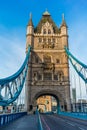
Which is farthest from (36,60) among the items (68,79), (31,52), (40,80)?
(68,79)

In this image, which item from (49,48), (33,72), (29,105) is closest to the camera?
(29,105)

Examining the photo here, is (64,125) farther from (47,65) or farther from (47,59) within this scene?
(47,59)

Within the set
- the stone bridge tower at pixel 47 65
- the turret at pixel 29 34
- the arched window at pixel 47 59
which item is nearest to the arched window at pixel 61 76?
the stone bridge tower at pixel 47 65

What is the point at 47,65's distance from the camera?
4894cm

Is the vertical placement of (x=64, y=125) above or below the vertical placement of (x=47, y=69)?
below

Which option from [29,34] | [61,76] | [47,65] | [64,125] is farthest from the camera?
[29,34]

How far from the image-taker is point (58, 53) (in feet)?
166

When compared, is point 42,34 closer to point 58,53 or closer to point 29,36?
point 29,36

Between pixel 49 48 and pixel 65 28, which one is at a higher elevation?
pixel 65 28

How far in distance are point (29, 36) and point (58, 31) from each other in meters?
9.41

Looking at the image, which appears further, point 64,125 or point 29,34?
point 29,34

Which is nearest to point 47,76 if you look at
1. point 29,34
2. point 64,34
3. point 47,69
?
point 47,69

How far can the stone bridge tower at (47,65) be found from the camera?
45688mm

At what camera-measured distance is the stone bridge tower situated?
4569 cm
